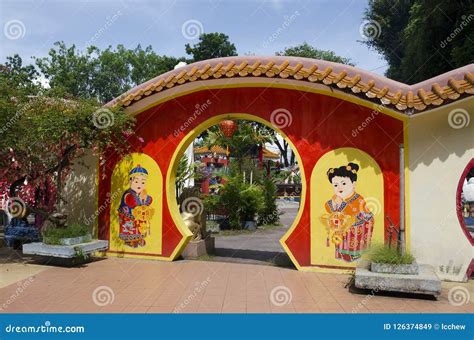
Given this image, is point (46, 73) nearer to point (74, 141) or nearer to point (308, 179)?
point (74, 141)

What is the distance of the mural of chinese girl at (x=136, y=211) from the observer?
931 centimetres

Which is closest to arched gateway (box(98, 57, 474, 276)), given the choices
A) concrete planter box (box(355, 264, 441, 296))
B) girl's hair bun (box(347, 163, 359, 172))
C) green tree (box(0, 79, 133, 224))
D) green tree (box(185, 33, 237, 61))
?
girl's hair bun (box(347, 163, 359, 172))

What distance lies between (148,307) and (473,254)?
562cm

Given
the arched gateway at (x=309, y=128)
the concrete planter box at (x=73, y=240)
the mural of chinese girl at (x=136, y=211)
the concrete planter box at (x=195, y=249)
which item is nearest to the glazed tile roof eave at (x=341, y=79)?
the arched gateway at (x=309, y=128)

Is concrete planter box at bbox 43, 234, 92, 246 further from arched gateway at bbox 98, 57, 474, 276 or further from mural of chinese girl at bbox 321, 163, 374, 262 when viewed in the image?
mural of chinese girl at bbox 321, 163, 374, 262

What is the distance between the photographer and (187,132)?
9.16 m

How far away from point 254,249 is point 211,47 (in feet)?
92.8

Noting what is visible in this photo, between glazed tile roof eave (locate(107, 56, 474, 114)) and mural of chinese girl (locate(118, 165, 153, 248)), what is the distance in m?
1.78

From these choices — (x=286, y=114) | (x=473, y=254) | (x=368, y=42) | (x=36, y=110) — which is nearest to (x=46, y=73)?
(x=368, y=42)

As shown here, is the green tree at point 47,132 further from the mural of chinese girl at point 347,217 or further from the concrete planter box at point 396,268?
the concrete planter box at point 396,268

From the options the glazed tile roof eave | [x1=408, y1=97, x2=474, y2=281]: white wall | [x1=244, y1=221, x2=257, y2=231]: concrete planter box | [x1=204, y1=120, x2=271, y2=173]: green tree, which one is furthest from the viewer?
[x1=204, y1=120, x2=271, y2=173]: green tree

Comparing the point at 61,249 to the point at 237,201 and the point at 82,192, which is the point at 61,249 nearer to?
the point at 82,192

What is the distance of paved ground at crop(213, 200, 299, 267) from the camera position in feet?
30.7

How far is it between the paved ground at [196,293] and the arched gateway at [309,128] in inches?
37.9
